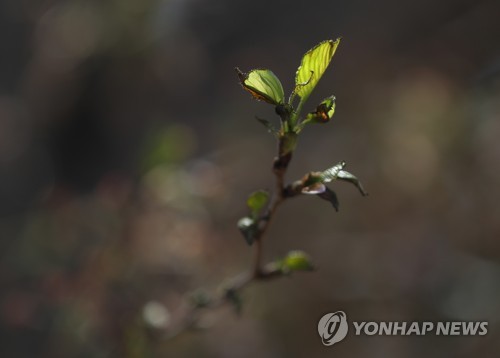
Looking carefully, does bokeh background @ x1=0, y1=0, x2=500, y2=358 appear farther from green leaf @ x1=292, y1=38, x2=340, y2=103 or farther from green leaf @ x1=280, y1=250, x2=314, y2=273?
green leaf @ x1=292, y1=38, x2=340, y2=103

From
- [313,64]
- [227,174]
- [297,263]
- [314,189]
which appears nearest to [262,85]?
[313,64]

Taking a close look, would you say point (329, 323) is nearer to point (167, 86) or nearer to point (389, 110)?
point (389, 110)

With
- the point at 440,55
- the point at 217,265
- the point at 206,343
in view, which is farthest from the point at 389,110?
the point at 206,343

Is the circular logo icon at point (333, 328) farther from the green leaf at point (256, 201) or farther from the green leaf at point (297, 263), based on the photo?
the green leaf at point (256, 201)

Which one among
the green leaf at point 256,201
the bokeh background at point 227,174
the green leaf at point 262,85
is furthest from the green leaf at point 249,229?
the bokeh background at point 227,174

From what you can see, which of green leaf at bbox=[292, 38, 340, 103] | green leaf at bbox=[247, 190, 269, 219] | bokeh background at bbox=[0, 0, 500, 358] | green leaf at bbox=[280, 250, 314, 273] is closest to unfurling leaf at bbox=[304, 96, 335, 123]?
green leaf at bbox=[292, 38, 340, 103]

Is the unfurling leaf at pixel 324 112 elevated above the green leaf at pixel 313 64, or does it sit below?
below
